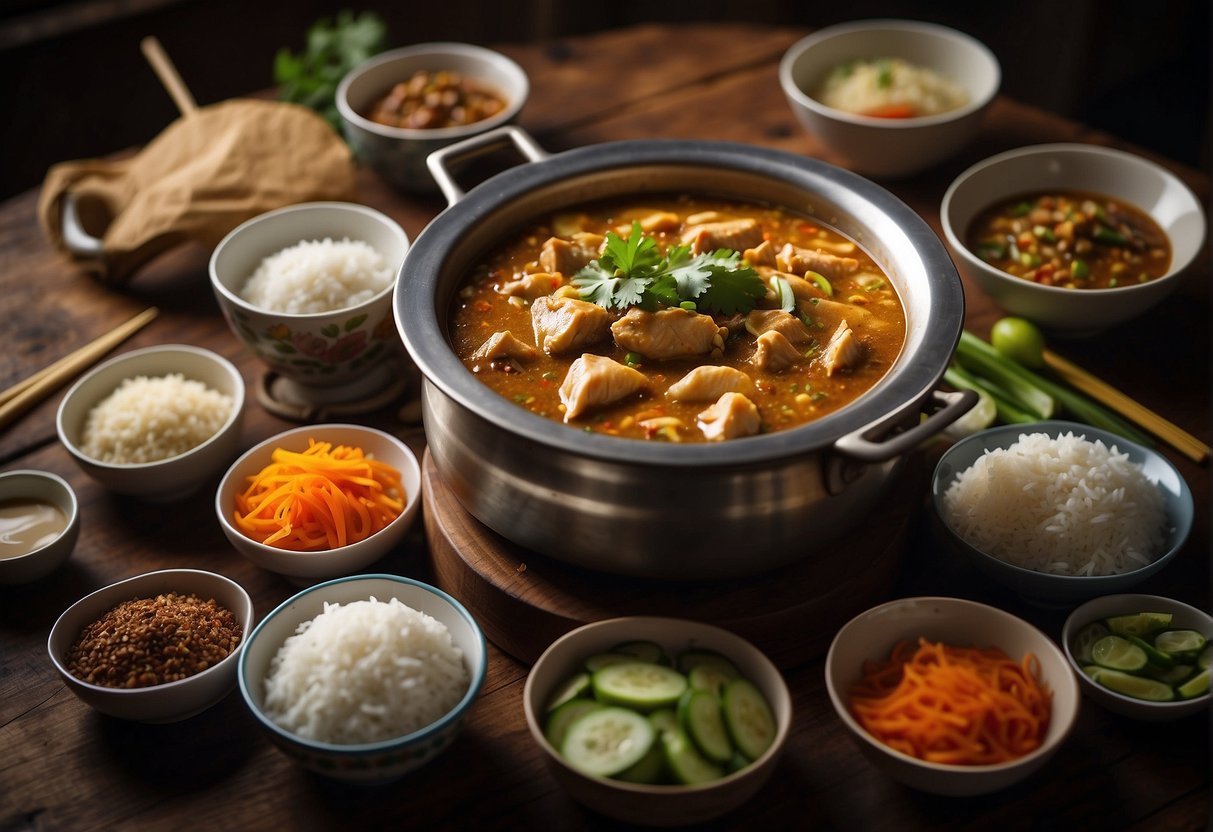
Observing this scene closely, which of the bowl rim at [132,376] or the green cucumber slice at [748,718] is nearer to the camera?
the green cucumber slice at [748,718]

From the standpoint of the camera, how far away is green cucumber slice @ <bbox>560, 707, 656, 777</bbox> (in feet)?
7.66

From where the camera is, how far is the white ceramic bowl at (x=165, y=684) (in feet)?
8.54

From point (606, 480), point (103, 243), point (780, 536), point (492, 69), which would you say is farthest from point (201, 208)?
point (780, 536)

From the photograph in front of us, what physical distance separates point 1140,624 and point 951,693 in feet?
1.98

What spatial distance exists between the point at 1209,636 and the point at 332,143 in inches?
133

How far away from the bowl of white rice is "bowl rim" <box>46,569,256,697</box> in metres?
1.84

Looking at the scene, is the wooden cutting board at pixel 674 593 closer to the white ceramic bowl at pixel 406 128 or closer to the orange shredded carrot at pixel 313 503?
the orange shredded carrot at pixel 313 503

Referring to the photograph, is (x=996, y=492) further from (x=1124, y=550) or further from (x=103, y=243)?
(x=103, y=243)

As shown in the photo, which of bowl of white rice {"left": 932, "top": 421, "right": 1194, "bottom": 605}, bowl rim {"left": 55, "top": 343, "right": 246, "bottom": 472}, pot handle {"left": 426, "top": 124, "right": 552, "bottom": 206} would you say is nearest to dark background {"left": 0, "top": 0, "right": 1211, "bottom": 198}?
bowl rim {"left": 55, "top": 343, "right": 246, "bottom": 472}

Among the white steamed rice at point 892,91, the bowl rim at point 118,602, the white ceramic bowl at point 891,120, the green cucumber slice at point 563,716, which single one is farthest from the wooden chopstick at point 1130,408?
the bowl rim at point 118,602

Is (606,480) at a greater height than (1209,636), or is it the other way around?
(606,480)

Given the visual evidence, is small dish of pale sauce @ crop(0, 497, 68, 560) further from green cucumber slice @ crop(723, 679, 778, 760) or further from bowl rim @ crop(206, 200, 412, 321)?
green cucumber slice @ crop(723, 679, 778, 760)

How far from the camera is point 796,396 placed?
287 cm

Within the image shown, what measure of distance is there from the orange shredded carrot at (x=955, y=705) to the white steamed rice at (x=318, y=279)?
198 centimetres
